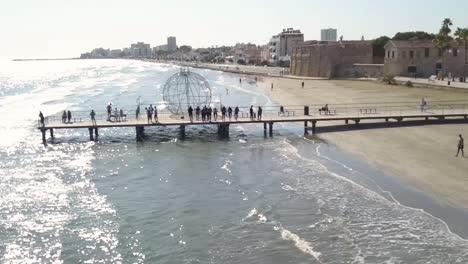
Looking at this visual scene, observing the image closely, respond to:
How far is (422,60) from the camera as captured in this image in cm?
7719

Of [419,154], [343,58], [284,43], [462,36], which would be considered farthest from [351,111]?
[284,43]

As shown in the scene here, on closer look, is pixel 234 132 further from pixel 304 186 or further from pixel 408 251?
pixel 408 251

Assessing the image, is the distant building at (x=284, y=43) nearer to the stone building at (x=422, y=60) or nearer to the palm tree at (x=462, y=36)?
the stone building at (x=422, y=60)

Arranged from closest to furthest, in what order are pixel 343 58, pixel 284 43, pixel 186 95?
pixel 186 95 < pixel 343 58 < pixel 284 43

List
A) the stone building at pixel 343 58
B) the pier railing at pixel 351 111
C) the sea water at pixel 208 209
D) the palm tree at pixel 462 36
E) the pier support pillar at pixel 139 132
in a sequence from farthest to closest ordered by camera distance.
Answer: the stone building at pixel 343 58, the palm tree at pixel 462 36, the pier railing at pixel 351 111, the pier support pillar at pixel 139 132, the sea water at pixel 208 209

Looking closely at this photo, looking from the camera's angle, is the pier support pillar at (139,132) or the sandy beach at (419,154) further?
the pier support pillar at (139,132)

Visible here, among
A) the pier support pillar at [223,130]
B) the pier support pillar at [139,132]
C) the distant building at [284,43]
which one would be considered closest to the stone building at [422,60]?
the pier support pillar at [223,130]

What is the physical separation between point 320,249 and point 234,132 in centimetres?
2371

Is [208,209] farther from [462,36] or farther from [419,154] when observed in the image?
[462,36]

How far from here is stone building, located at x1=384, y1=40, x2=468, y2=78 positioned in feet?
241

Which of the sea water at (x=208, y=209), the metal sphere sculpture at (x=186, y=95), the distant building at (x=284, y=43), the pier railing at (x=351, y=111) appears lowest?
the sea water at (x=208, y=209)

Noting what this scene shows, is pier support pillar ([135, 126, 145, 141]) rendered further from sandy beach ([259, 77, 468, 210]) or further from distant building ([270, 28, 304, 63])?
distant building ([270, 28, 304, 63])

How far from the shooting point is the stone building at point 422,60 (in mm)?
73438

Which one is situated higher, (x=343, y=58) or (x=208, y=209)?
(x=343, y=58)
